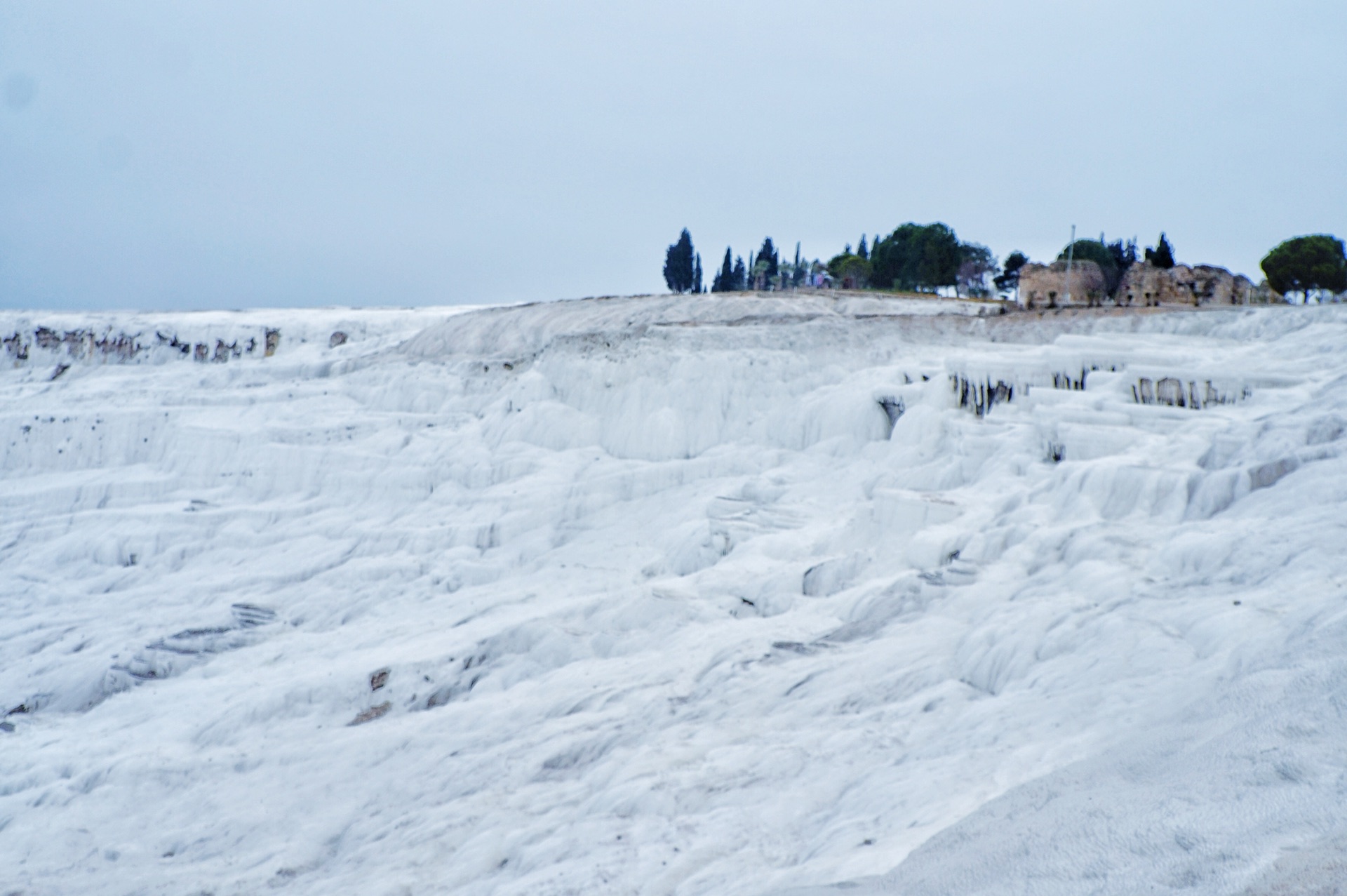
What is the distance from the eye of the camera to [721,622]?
1215cm

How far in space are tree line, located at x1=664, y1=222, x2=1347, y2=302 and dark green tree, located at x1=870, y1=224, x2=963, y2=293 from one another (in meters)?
0.03

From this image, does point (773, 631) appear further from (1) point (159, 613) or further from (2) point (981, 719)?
(1) point (159, 613)

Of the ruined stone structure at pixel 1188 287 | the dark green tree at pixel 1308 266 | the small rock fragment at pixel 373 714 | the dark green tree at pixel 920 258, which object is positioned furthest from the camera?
the dark green tree at pixel 920 258

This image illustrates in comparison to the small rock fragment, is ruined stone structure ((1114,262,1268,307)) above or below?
above

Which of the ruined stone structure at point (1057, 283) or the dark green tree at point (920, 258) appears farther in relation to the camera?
the dark green tree at point (920, 258)

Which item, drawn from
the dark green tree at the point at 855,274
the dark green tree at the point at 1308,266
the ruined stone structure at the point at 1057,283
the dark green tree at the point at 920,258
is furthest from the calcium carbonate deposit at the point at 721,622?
the dark green tree at the point at 855,274

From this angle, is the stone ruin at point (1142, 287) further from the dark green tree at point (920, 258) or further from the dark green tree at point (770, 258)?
the dark green tree at point (770, 258)

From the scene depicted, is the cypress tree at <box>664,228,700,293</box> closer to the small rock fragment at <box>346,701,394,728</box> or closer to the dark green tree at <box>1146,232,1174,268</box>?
the dark green tree at <box>1146,232,1174,268</box>

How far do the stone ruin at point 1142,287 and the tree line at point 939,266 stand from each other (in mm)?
915

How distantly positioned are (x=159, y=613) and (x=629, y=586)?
27.4 ft

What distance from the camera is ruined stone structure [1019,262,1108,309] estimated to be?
27969 mm

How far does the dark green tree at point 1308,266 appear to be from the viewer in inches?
1091

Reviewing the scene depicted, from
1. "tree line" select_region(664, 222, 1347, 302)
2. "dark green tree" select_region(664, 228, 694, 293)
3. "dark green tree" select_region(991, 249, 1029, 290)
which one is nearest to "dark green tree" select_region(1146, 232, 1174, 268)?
"tree line" select_region(664, 222, 1347, 302)

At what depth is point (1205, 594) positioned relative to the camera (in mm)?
8609
